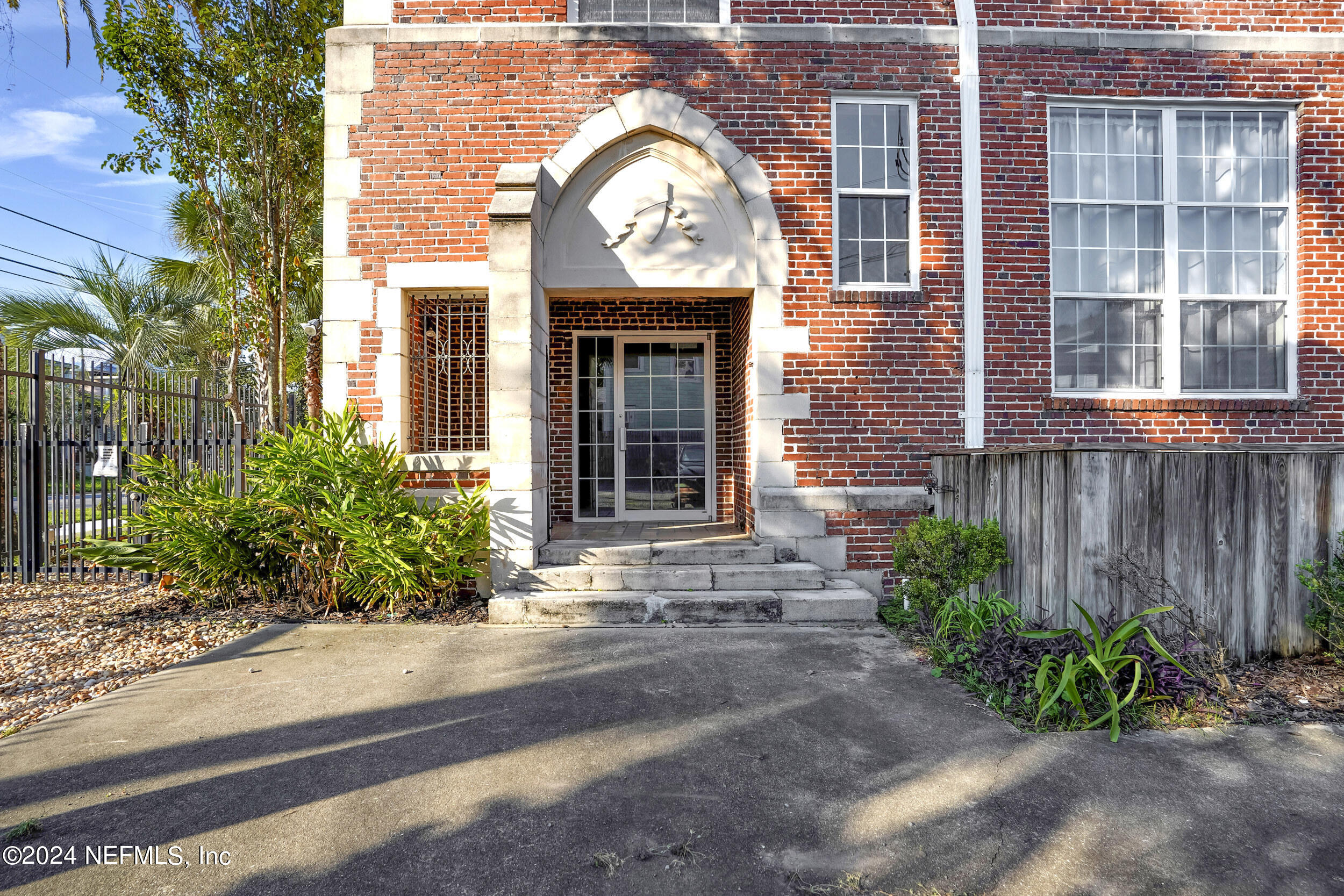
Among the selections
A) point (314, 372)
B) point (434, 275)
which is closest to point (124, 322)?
point (314, 372)

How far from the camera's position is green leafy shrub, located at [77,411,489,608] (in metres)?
5.23

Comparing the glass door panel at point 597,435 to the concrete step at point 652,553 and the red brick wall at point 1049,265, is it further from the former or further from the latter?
the red brick wall at point 1049,265

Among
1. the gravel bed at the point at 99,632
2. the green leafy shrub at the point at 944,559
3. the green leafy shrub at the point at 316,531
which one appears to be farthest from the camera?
the green leafy shrub at the point at 316,531

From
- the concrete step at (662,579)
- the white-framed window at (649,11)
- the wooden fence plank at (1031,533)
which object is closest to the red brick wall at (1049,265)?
the wooden fence plank at (1031,533)

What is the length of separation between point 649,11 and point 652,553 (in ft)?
18.1

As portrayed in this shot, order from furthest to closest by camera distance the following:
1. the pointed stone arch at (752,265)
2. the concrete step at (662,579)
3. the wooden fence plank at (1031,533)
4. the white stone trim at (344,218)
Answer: the white stone trim at (344,218), the pointed stone arch at (752,265), the concrete step at (662,579), the wooden fence plank at (1031,533)

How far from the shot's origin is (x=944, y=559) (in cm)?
495

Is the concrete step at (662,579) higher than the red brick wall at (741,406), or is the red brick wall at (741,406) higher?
the red brick wall at (741,406)

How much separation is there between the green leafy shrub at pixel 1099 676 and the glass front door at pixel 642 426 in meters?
4.92

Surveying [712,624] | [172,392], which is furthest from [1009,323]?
[172,392]

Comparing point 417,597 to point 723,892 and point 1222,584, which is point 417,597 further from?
point 1222,584

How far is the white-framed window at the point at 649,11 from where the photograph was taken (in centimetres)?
652

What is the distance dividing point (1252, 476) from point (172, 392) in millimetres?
9780

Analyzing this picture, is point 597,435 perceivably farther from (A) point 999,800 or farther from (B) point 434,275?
(A) point 999,800
